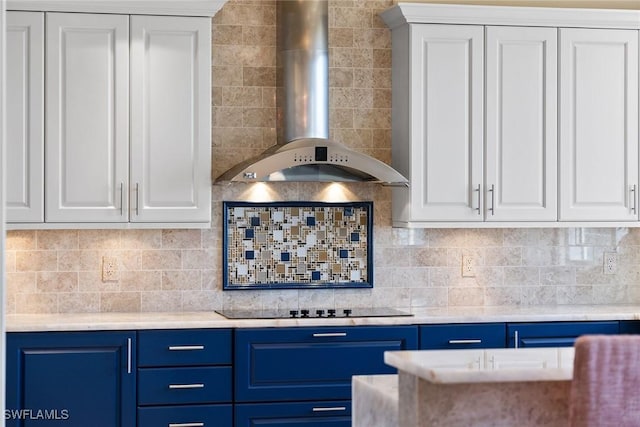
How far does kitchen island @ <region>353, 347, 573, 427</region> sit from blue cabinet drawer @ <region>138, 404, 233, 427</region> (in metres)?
2.15

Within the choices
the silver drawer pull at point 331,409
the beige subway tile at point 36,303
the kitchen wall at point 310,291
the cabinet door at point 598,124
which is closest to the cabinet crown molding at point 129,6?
the kitchen wall at point 310,291

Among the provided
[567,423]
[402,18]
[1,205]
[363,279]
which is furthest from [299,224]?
[567,423]

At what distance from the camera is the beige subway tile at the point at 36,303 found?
192 inches

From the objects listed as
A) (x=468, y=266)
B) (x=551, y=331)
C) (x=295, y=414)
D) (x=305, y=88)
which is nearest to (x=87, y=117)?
(x=305, y=88)

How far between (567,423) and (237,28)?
3177 mm

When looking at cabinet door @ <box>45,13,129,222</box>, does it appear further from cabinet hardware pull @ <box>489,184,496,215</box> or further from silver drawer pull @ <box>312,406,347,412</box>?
cabinet hardware pull @ <box>489,184,496,215</box>

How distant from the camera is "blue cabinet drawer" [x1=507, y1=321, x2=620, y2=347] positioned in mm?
4793

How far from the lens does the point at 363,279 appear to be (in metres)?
5.19

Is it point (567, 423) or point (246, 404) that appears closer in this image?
point (567, 423)

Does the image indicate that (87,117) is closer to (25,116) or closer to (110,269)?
(25,116)

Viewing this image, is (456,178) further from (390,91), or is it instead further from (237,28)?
(237,28)

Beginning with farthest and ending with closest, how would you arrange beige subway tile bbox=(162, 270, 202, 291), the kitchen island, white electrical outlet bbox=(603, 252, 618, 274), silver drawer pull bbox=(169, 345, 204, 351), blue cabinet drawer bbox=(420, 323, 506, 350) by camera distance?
white electrical outlet bbox=(603, 252, 618, 274) → beige subway tile bbox=(162, 270, 202, 291) → blue cabinet drawer bbox=(420, 323, 506, 350) → silver drawer pull bbox=(169, 345, 204, 351) → the kitchen island

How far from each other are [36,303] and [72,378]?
613mm

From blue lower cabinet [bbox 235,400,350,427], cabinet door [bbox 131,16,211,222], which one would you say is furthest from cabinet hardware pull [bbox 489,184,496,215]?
cabinet door [bbox 131,16,211,222]
